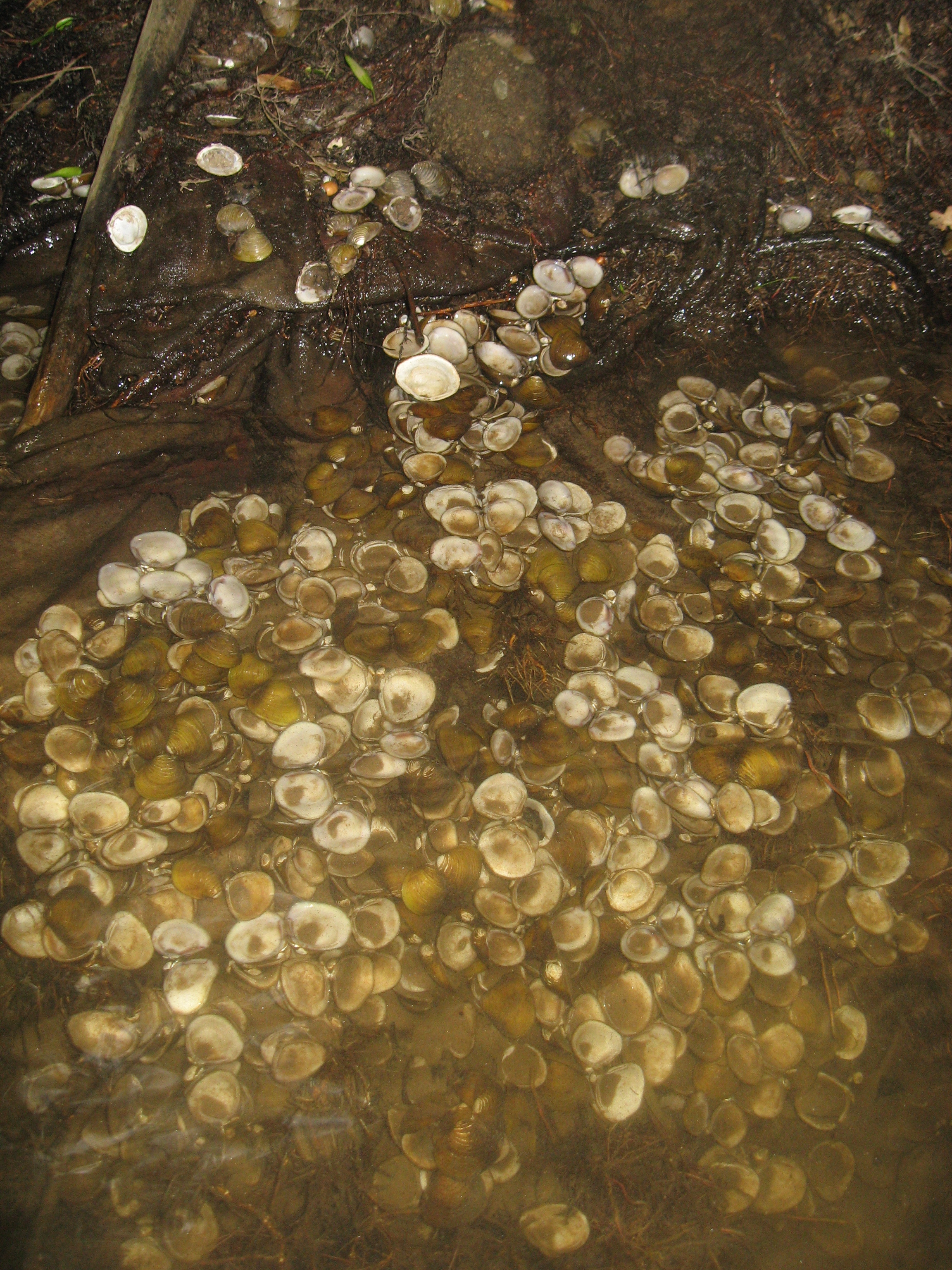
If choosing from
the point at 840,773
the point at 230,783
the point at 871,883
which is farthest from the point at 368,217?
the point at 871,883

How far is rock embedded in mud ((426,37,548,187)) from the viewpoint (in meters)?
3.04

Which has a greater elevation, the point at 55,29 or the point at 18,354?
the point at 55,29

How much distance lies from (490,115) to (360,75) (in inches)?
24.0

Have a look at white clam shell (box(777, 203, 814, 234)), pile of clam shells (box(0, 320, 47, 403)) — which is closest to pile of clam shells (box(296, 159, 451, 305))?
pile of clam shells (box(0, 320, 47, 403))

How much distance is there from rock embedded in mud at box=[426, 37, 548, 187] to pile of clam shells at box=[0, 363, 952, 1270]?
91 centimetres

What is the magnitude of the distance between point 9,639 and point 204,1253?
2298mm

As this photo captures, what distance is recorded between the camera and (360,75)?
296 centimetres

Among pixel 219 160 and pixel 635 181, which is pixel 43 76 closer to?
pixel 219 160

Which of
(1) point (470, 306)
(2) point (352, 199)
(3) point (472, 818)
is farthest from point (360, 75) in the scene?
(3) point (472, 818)

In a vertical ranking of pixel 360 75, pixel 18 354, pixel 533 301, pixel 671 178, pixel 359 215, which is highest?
pixel 360 75

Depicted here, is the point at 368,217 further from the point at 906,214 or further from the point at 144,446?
the point at 906,214

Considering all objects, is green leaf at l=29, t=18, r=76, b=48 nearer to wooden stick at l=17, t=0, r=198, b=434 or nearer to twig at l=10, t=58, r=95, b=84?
twig at l=10, t=58, r=95, b=84

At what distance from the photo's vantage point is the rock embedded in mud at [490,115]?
3.04m

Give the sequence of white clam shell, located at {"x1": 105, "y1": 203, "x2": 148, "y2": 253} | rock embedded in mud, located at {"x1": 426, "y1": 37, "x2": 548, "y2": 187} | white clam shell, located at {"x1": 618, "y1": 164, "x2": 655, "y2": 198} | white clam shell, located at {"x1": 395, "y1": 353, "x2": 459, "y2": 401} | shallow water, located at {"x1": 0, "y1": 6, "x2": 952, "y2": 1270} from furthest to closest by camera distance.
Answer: white clam shell, located at {"x1": 618, "y1": 164, "x2": 655, "y2": 198}, rock embedded in mud, located at {"x1": 426, "y1": 37, "x2": 548, "y2": 187}, white clam shell, located at {"x1": 395, "y1": 353, "x2": 459, "y2": 401}, white clam shell, located at {"x1": 105, "y1": 203, "x2": 148, "y2": 253}, shallow water, located at {"x1": 0, "y1": 6, "x2": 952, "y2": 1270}
